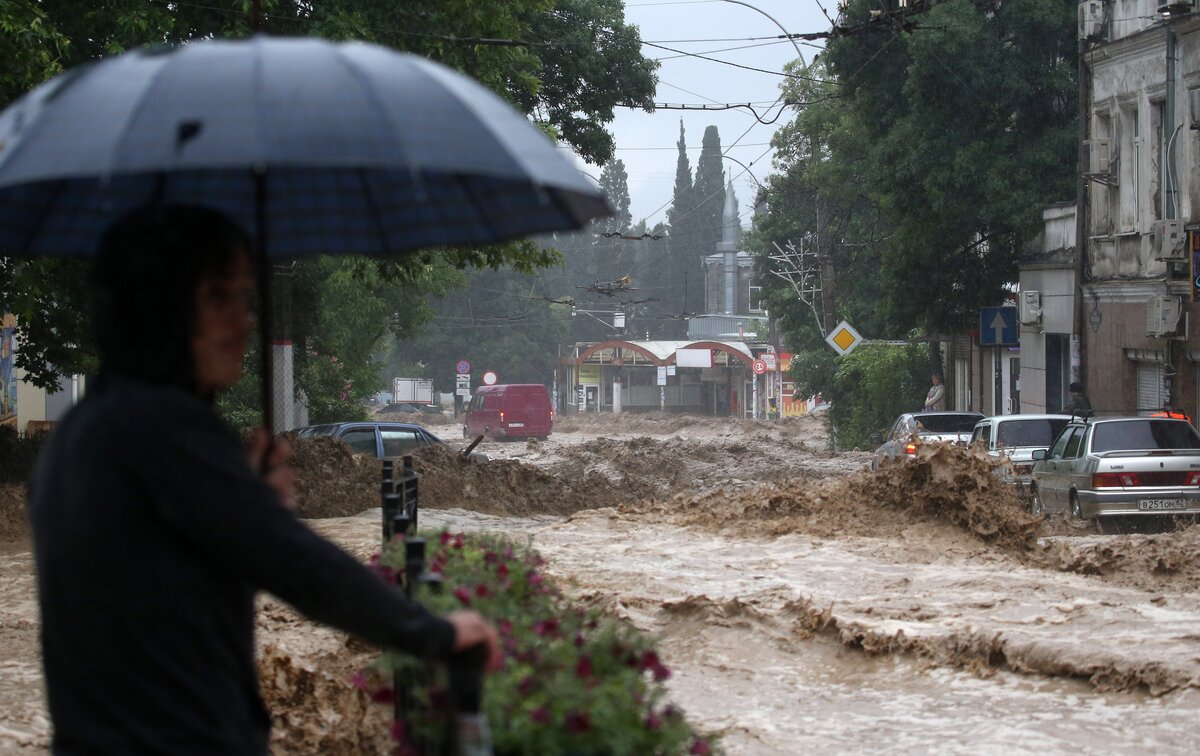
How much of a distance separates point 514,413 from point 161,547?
52.9 meters

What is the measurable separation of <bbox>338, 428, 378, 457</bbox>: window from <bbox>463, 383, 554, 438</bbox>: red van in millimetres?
30965

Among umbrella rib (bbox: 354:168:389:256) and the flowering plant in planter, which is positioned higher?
umbrella rib (bbox: 354:168:389:256)

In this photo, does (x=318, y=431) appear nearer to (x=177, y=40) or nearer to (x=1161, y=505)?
(x=177, y=40)

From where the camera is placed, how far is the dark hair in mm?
2553

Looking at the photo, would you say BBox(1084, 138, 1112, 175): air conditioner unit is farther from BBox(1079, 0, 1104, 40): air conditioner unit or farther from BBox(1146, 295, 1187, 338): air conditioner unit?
BBox(1146, 295, 1187, 338): air conditioner unit

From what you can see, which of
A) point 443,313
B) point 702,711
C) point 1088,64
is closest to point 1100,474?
point 702,711

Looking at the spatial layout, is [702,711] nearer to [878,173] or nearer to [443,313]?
[878,173]

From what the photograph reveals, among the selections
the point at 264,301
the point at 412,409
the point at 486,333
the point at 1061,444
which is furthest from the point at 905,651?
the point at 486,333

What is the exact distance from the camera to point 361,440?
78.0ft

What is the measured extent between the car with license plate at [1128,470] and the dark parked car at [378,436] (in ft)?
31.1

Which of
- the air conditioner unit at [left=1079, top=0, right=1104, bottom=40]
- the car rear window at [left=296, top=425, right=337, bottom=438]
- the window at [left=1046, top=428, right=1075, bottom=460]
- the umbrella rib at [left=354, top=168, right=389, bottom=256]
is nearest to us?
the umbrella rib at [left=354, top=168, right=389, bottom=256]

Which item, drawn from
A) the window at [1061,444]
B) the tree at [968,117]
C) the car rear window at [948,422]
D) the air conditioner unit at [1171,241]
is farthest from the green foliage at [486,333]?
the window at [1061,444]

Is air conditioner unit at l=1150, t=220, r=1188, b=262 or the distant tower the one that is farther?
the distant tower

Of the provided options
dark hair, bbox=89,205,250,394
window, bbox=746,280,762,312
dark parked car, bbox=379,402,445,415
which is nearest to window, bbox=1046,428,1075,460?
dark hair, bbox=89,205,250,394
